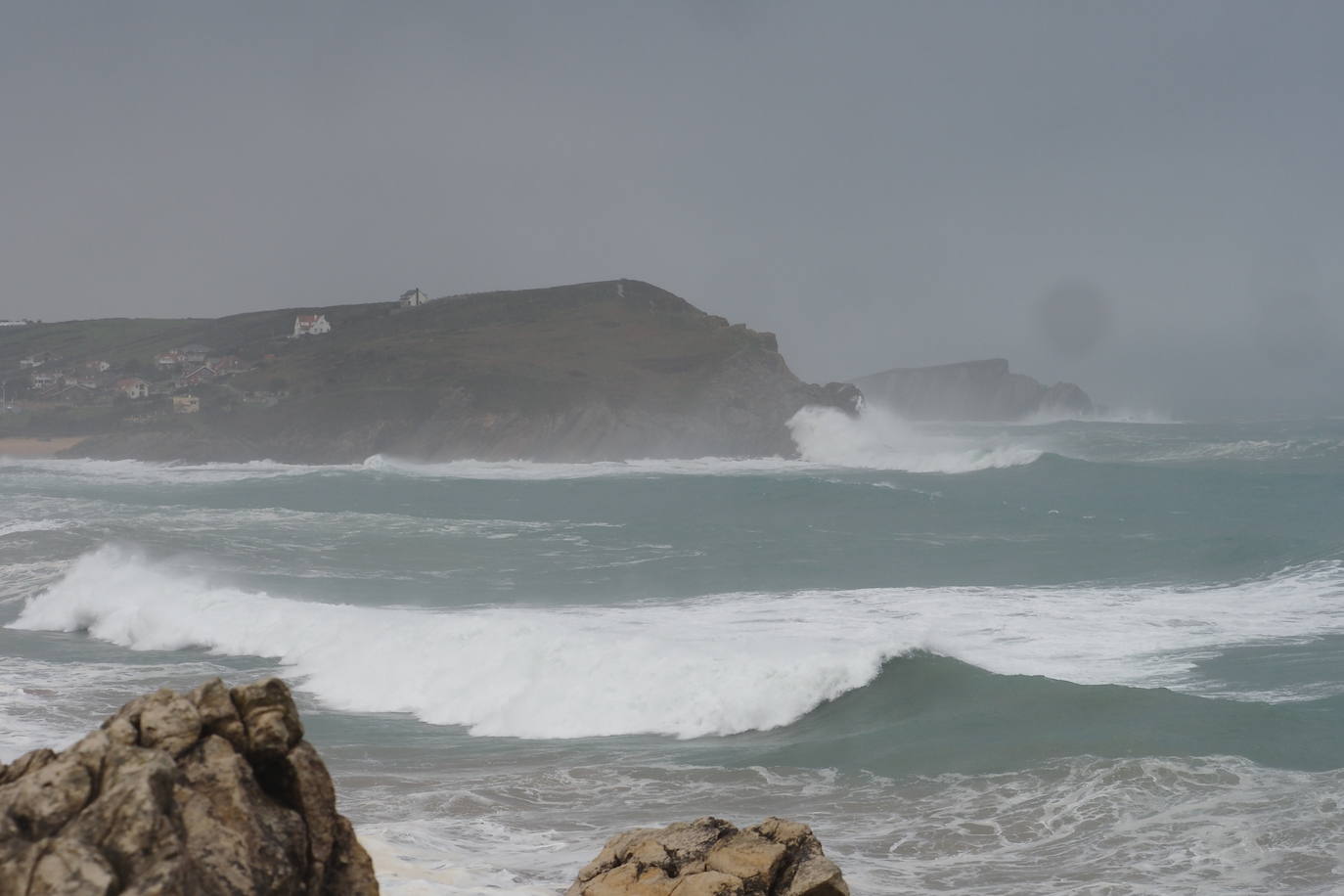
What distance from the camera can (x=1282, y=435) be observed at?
82562 millimetres

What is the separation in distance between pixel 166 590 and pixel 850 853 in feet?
64.1

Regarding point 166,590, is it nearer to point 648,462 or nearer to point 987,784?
point 987,784

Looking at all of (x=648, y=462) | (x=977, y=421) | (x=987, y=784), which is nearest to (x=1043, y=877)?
(x=987, y=784)

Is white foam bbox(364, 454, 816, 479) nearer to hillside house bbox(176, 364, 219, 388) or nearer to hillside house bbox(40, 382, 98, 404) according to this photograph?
hillside house bbox(176, 364, 219, 388)

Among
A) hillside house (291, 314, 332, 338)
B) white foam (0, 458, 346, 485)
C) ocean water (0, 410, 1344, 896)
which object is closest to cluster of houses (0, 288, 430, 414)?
hillside house (291, 314, 332, 338)

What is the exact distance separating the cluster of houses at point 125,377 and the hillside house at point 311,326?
7191 mm

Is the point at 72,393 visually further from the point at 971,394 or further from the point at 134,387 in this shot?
the point at 971,394

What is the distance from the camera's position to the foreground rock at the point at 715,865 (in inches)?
237

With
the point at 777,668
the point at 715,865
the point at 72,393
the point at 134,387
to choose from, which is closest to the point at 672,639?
the point at 777,668

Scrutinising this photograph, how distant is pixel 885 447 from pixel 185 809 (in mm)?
75496

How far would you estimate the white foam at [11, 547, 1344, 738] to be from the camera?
17453 mm

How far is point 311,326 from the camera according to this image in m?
117

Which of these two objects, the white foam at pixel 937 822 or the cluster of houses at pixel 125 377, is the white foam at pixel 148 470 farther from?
the white foam at pixel 937 822

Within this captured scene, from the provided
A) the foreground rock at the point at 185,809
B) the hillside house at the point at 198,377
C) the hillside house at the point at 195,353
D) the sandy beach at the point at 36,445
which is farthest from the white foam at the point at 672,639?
the hillside house at the point at 195,353
